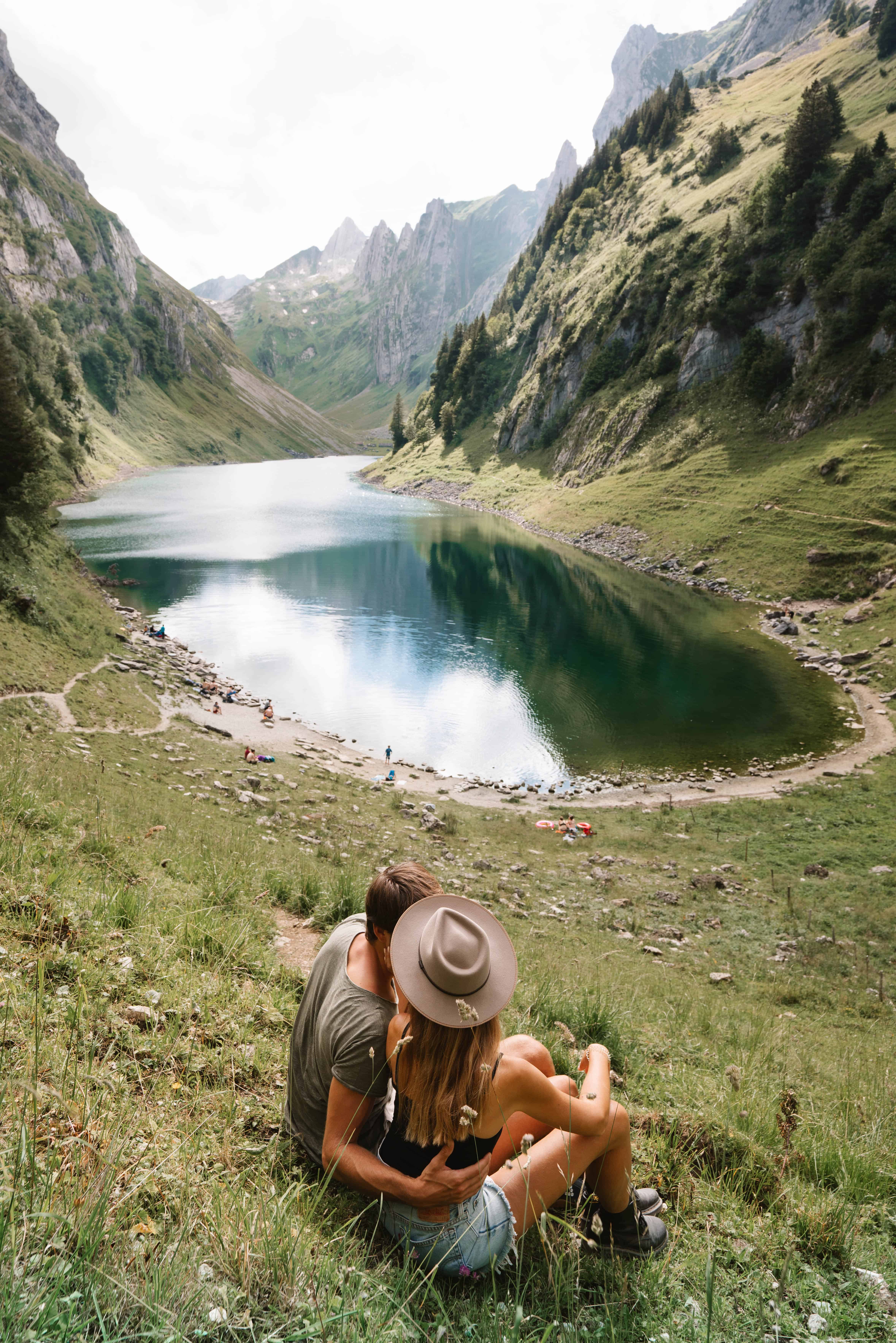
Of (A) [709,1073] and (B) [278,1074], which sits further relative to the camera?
(A) [709,1073]

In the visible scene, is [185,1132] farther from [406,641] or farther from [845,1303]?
[406,641]

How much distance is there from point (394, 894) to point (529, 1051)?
61.8 inches

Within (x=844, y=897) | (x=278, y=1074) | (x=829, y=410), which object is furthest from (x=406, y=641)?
(x=829, y=410)

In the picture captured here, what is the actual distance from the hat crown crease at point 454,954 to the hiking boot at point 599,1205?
1.78 meters

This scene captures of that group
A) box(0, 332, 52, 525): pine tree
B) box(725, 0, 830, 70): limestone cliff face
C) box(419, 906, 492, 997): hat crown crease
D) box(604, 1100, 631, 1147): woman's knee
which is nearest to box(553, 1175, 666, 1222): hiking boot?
box(604, 1100, 631, 1147): woman's knee

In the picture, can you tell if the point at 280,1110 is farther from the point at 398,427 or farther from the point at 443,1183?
the point at 398,427

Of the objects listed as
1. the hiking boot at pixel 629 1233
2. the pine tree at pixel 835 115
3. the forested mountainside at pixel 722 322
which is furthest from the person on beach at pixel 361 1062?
the pine tree at pixel 835 115

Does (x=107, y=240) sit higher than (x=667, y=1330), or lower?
higher

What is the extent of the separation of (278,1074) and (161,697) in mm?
23144

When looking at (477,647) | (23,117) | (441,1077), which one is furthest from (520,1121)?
(23,117)

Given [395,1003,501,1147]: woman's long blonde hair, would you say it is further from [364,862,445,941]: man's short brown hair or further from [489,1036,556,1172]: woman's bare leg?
[489,1036,556,1172]: woman's bare leg

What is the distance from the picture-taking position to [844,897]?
591 inches

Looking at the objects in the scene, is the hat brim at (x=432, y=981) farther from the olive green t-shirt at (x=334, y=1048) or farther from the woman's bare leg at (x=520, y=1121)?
the woman's bare leg at (x=520, y=1121)

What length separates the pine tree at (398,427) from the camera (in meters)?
150
